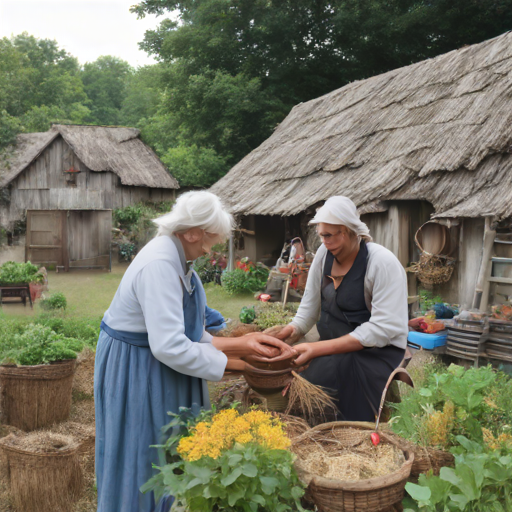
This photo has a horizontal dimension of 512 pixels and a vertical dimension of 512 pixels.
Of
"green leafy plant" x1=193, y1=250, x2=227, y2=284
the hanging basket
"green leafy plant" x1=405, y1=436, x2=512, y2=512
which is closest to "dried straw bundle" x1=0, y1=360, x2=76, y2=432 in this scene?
"green leafy plant" x1=405, y1=436, x2=512, y2=512

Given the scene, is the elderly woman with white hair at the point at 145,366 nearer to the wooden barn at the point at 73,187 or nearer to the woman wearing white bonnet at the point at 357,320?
the woman wearing white bonnet at the point at 357,320

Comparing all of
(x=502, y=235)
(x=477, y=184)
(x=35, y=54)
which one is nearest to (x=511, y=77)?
(x=477, y=184)

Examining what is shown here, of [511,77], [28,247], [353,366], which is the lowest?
[28,247]

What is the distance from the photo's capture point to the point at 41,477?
3.14 meters

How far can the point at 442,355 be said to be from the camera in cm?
632

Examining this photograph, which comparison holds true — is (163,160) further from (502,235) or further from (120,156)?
(502,235)

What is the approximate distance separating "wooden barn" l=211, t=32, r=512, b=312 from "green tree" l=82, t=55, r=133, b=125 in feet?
96.0

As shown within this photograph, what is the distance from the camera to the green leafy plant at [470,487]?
70.0 inches

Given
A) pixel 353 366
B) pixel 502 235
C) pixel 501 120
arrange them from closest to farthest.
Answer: pixel 353 366 → pixel 502 235 → pixel 501 120

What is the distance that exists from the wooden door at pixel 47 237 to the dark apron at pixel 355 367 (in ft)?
51.9

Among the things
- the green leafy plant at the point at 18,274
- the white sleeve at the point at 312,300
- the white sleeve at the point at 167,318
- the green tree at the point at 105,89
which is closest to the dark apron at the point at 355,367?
the white sleeve at the point at 312,300

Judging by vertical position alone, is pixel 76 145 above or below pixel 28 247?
above

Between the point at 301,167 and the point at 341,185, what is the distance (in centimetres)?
194

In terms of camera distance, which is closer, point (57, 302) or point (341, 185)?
point (341, 185)
